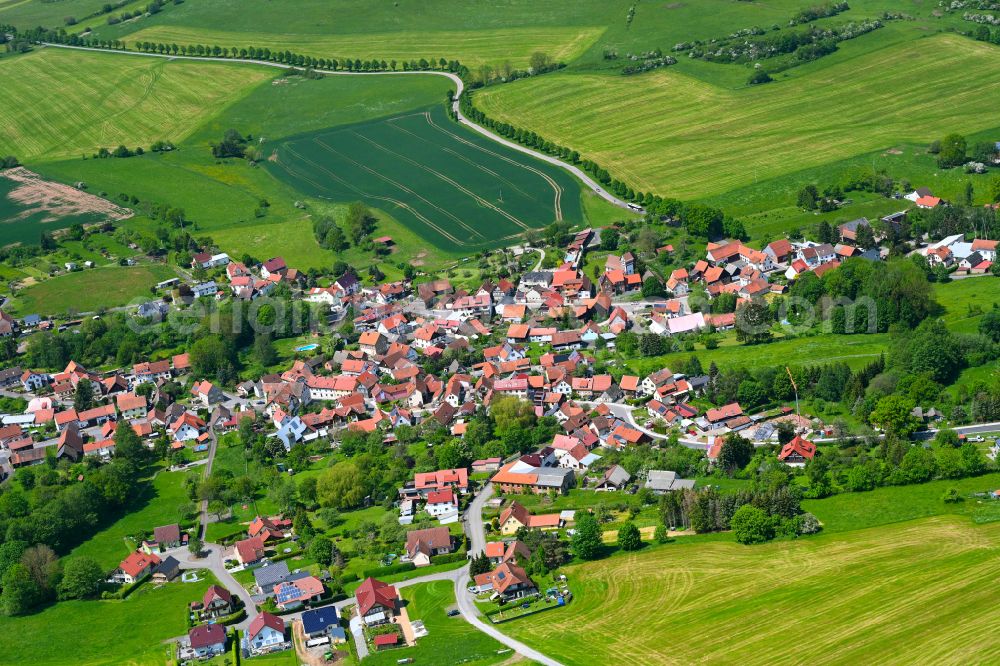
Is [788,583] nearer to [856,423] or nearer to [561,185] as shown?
[856,423]

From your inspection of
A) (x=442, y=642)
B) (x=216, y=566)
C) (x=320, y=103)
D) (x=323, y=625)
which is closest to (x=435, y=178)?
(x=320, y=103)

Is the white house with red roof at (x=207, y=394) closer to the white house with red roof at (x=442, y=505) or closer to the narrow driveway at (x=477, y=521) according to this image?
the white house with red roof at (x=442, y=505)

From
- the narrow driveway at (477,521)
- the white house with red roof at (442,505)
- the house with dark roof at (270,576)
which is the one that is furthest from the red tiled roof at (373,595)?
the white house with red roof at (442,505)

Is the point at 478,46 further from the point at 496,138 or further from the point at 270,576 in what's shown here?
the point at 270,576

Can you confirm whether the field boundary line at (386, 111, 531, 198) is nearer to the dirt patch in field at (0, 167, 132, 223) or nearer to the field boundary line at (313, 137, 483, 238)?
the field boundary line at (313, 137, 483, 238)

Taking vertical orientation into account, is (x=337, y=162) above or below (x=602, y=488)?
above

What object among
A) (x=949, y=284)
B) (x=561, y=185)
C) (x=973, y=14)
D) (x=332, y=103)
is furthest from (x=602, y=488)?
(x=973, y=14)
